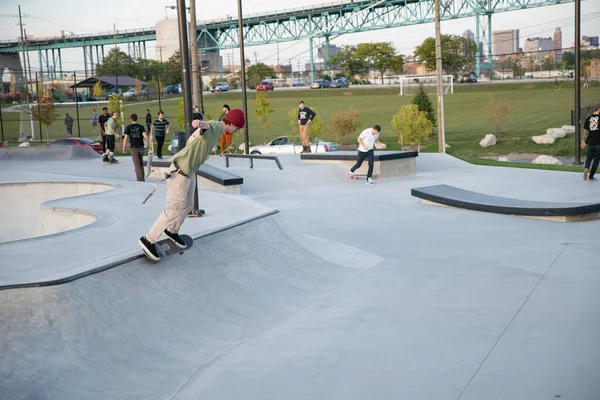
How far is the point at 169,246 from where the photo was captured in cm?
669

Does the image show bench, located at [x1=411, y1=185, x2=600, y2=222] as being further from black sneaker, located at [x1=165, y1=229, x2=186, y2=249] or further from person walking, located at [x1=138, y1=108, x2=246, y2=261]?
black sneaker, located at [x1=165, y1=229, x2=186, y2=249]

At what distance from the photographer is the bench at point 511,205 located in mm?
11227

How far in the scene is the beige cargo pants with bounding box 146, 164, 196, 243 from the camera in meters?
6.44

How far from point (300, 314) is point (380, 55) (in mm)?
86796

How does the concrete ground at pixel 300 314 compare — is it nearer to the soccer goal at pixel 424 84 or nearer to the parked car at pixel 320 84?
the soccer goal at pixel 424 84

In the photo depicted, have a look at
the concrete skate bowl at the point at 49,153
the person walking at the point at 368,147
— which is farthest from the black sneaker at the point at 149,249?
the concrete skate bowl at the point at 49,153

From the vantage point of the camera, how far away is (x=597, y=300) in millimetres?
6855

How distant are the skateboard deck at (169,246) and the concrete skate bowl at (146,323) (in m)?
0.13

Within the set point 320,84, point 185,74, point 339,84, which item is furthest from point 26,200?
point 320,84

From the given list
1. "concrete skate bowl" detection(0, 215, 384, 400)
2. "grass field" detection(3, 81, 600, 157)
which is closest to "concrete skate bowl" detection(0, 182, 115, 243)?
"concrete skate bowl" detection(0, 215, 384, 400)

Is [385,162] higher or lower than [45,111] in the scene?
lower

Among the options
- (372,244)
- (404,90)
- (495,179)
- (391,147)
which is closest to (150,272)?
(372,244)

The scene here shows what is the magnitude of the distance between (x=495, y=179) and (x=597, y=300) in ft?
35.5

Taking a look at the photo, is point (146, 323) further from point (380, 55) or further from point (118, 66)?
point (380, 55)
